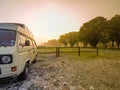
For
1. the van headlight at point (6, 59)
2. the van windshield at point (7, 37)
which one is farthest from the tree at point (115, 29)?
the van headlight at point (6, 59)

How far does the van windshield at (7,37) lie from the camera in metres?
6.20

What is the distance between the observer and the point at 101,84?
269 inches

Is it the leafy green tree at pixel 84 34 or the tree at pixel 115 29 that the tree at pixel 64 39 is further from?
the tree at pixel 115 29

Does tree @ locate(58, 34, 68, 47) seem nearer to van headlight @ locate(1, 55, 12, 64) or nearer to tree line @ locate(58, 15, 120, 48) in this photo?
tree line @ locate(58, 15, 120, 48)

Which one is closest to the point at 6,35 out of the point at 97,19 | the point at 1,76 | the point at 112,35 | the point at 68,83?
the point at 1,76

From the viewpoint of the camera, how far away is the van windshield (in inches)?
244

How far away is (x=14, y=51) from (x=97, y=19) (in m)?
48.3

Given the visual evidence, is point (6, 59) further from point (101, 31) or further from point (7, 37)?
point (101, 31)

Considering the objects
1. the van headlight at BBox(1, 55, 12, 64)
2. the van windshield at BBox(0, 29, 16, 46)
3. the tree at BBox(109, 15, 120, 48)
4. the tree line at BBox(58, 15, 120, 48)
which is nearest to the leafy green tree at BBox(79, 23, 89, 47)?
the tree line at BBox(58, 15, 120, 48)

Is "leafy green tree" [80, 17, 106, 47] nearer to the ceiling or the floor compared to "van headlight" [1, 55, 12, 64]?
nearer to the ceiling

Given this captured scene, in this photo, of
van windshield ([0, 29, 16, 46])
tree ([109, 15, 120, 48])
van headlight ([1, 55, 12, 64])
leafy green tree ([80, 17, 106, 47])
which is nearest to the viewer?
van headlight ([1, 55, 12, 64])

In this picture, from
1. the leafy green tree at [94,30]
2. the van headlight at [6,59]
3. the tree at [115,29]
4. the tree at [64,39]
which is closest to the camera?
the van headlight at [6,59]

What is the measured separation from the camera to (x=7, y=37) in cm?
642

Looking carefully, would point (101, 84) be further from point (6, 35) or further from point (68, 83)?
point (6, 35)
